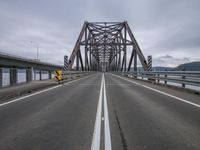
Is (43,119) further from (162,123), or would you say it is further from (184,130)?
(184,130)

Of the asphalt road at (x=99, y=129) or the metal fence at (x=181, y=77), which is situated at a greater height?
the metal fence at (x=181, y=77)

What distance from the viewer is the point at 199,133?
3.60 meters

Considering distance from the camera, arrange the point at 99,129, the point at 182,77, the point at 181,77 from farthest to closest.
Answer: the point at 181,77 → the point at 182,77 → the point at 99,129

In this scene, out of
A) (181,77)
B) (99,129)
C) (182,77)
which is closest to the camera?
(99,129)

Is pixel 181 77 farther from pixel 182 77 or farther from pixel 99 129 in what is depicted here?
pixel 99 129

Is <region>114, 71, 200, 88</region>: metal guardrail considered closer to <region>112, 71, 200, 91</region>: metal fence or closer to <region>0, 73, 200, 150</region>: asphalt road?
<region>112, 71, 200, 91</region>: metal fence

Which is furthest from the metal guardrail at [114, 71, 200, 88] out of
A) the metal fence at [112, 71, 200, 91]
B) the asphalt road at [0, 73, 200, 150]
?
the asphalt road at [0, 73, 200, 150]

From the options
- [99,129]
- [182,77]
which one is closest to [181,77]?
[182,77]

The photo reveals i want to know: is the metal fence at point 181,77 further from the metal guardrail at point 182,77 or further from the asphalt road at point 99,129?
the asphalt road at point 99,129

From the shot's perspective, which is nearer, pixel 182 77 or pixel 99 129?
pixel 99 129

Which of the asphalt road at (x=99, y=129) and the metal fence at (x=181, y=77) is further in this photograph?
the metal fence at (x=181, y=77)

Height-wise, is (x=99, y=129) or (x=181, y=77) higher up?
(x=181, y=77)

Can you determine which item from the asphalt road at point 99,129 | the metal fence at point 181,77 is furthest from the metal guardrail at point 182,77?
the asphalt road at point 99,129

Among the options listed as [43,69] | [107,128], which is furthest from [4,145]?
[43,69]
